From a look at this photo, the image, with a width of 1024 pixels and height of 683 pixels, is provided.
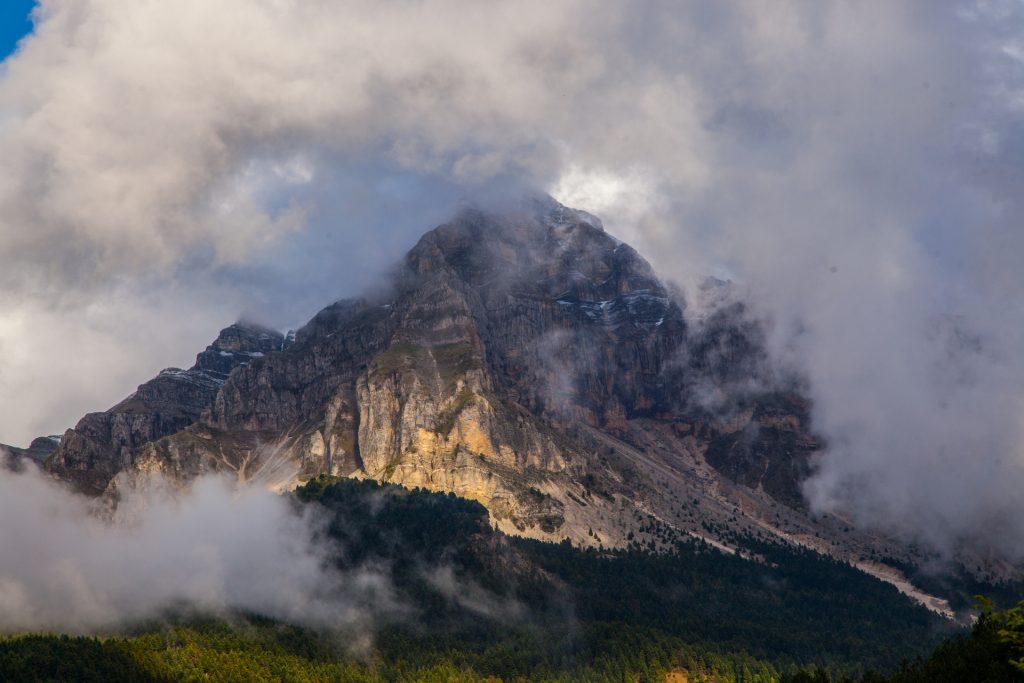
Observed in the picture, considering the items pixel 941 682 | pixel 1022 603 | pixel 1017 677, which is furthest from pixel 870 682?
pixel 1022 603

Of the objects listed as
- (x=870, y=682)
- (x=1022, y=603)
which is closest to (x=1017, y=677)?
(x=1022, y=603)

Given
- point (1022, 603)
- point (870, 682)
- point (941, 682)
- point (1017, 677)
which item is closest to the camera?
point (1022, 603)

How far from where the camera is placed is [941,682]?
151000 millimetres

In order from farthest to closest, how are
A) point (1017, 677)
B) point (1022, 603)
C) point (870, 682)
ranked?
point (870, 682) → point (1017, 677) → point (1022, 603)

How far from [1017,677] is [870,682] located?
259 ft

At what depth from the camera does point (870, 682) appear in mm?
193750

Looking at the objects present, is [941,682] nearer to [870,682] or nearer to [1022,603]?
[870,682]

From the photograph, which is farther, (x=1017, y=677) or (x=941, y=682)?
(x=941, y=682)

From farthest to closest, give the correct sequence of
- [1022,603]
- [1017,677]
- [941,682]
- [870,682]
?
[870,682] → [941,682] → [1017,677] → [1022,603]

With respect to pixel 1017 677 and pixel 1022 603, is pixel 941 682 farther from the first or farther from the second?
pixel 1022 603

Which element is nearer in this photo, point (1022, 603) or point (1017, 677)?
point (1022, 603)

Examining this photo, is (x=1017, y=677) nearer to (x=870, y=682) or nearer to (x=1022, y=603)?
(x=1022, y=603)

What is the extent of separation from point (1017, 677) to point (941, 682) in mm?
34068

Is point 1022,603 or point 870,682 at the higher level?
point 1022,603
